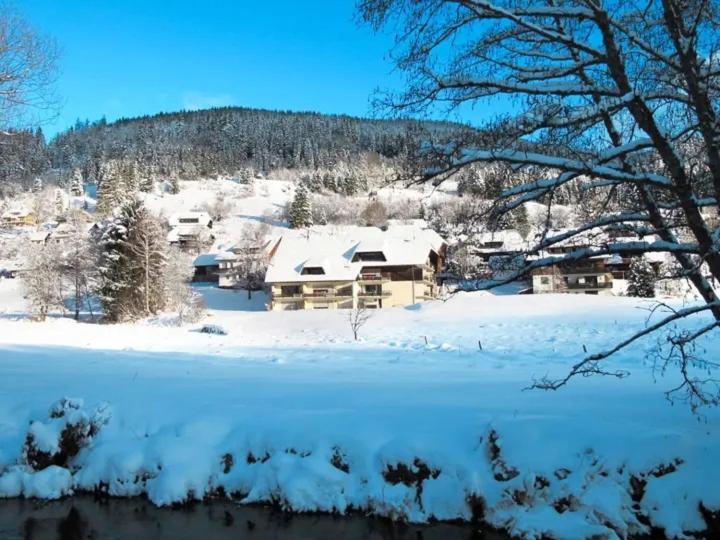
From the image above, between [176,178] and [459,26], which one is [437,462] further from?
[176,178]

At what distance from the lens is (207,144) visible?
592 ft

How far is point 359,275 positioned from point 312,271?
5.00 m

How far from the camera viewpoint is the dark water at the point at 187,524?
8195mm

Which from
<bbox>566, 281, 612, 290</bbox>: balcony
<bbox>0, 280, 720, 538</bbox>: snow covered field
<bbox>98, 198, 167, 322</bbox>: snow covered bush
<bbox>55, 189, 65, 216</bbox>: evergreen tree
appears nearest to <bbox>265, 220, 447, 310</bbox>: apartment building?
<bbox>98, 198, 167, 322</bbox>: snow covered bush

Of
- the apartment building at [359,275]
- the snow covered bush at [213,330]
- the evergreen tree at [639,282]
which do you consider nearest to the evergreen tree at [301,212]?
the apartment building at [359,275]

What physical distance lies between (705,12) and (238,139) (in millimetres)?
185811

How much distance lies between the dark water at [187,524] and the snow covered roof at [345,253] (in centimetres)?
4864

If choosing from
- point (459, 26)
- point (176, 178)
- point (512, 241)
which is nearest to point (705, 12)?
point (459, 26)

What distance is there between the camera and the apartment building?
195 ft

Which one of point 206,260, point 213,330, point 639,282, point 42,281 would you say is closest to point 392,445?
point 213,330

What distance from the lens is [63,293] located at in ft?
187

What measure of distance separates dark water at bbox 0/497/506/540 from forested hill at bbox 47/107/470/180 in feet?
434

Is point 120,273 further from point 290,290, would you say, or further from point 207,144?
point 207,144

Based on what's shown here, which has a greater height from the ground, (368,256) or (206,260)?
(206,260)
